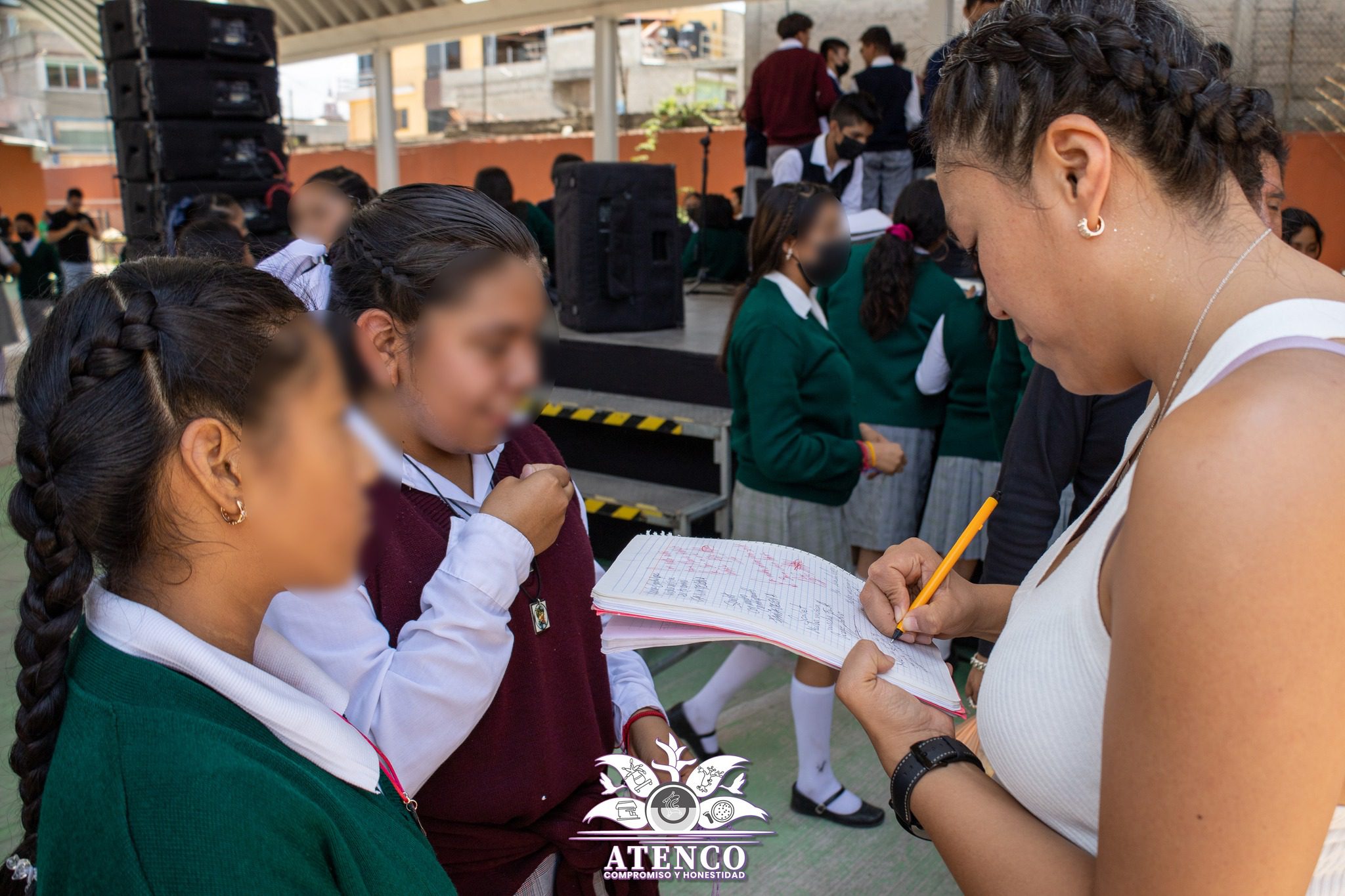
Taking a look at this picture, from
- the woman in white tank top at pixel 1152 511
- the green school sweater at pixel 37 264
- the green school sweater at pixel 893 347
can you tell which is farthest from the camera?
the green school sweater at pixel 37 264

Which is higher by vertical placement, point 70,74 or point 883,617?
point 70,74

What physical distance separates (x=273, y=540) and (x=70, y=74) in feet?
112

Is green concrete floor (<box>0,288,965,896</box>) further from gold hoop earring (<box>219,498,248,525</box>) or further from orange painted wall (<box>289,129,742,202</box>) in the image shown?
orange painted wall (<box>289,129,742,202</box>)

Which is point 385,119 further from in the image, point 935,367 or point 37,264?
point 935,367

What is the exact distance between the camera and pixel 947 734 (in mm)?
916

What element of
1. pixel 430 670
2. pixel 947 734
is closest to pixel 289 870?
pixel 430 670

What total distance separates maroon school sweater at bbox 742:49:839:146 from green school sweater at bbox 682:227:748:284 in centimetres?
160

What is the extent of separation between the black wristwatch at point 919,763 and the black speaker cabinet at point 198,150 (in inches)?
274

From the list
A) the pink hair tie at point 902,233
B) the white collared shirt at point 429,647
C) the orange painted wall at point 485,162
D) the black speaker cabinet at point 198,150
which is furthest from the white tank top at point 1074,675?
the orange painted wall at point 485,162

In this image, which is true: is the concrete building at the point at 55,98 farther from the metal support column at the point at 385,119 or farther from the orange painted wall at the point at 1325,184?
the orange painted wall at the point at 1325,184

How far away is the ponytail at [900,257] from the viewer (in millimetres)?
3172

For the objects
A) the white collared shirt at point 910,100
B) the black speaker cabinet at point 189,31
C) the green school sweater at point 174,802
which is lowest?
the green school sweater at point 174,802

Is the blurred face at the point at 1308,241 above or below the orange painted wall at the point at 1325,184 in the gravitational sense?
below

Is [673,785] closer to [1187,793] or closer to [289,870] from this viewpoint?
[289,870]
